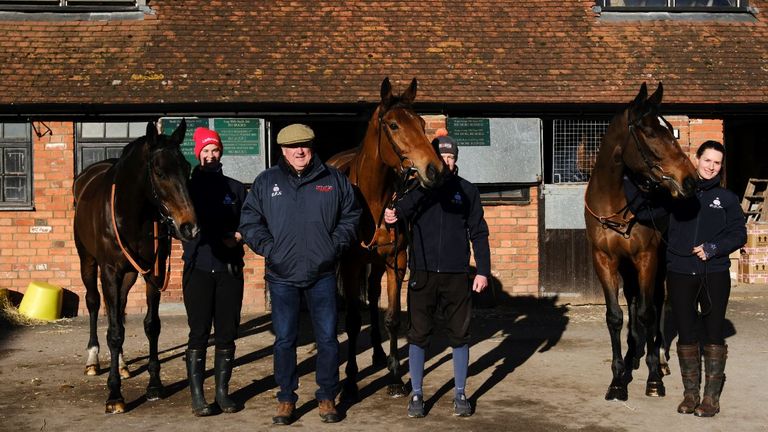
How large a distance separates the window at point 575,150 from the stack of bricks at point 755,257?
3.41m

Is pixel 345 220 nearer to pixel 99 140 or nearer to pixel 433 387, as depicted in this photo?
pixel 433 387

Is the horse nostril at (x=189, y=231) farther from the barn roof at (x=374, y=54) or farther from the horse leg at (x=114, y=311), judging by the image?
the barn roof at (x=374, y=54)

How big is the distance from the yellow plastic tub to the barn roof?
2566mm

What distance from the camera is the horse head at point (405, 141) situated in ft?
22.3

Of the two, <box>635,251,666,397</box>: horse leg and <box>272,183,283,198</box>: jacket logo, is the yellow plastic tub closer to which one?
<box>272,183,283,198</box>: jacket logo

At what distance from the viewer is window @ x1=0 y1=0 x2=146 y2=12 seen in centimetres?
1481

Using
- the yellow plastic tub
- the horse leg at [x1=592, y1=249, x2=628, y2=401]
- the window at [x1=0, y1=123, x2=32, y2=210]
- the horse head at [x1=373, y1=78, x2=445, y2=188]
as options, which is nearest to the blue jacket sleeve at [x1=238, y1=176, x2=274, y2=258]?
the horse head at [x1=373, y1=78, x2=445, y2=188]

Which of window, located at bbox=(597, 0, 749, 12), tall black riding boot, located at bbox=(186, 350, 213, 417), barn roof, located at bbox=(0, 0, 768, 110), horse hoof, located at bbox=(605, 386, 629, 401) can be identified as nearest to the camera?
tall black riding boot, located at bbox=(186, 350, 213, 417)

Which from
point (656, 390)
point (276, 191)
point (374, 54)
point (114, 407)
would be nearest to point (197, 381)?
point (114, 407)

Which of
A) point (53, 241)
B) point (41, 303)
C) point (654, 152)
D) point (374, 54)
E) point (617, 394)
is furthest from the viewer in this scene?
point (374, 54)

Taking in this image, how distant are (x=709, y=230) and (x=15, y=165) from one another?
10243 millimetres

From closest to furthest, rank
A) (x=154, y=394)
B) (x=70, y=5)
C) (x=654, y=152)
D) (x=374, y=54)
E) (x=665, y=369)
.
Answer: (x=654, y=152) < (x=154, y=394) < (x=665, y=369) < (x=374, y=54) < (x=70, y=5)

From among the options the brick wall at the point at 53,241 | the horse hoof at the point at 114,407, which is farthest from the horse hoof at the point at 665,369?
the brick wall at the point at 53,241

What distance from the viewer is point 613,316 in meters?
7.90
